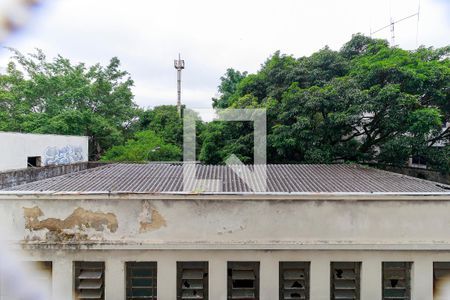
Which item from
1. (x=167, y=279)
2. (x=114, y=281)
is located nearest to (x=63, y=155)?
(x=114, y=281)

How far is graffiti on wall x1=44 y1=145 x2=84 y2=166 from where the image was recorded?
42.6 feet

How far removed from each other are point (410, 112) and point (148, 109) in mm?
20534

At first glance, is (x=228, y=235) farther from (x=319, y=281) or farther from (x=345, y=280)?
(x=345, y=280)

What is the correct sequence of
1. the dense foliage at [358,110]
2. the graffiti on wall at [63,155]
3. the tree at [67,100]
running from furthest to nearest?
1. the tree at [67,100]
2. the graffiti on wall at [63,155]
3. the dense foliage at [358,110]

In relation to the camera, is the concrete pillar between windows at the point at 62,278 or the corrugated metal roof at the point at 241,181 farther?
the corrugated metal roof at the point at 241,181

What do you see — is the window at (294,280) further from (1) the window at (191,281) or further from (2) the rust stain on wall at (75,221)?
(2) the rust stain on wall at (75,221)

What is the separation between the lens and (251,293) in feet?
18.5

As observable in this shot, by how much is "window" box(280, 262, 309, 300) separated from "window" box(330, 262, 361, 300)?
0.52 metres

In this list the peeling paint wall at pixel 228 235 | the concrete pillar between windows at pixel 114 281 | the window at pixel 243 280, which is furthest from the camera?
the window at pixel 243 280

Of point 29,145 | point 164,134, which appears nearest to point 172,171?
point 29,145

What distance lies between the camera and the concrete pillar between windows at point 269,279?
557 cm

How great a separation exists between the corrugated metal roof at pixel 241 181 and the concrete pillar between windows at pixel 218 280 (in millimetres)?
1417

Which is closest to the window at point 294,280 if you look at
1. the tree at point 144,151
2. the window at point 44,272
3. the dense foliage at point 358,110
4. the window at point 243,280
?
the window at point 243,280

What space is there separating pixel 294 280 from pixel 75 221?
4266 mm
